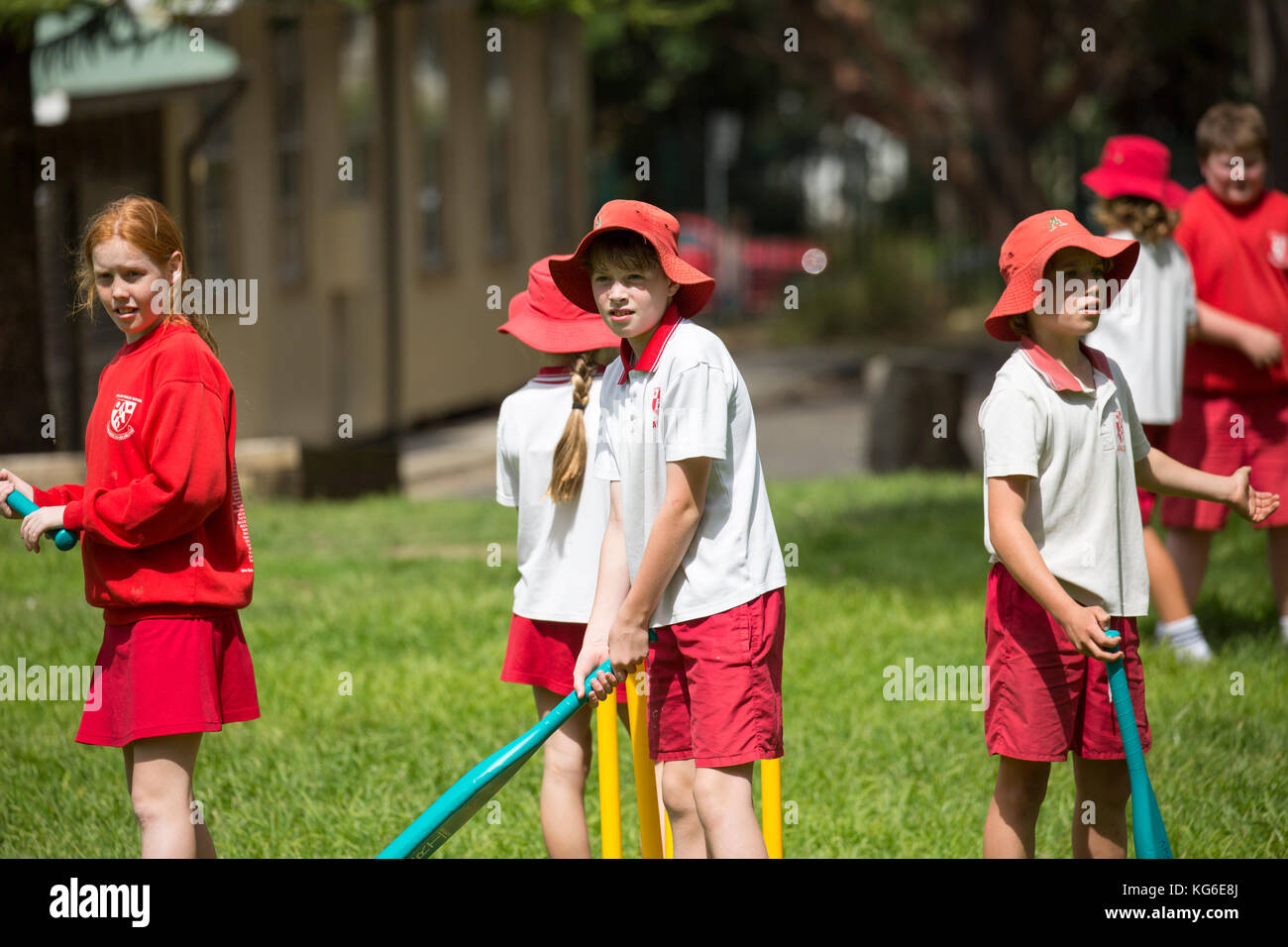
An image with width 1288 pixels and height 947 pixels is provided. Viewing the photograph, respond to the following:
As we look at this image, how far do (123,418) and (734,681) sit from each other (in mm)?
1428

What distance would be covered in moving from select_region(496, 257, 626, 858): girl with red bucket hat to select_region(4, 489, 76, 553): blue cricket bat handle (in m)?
1.04

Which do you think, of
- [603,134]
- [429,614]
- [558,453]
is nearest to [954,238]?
[603,134]

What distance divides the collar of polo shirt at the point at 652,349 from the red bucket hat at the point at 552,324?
0.47 meters

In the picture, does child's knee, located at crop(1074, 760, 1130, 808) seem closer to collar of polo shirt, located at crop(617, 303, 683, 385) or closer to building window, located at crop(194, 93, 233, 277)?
collar of polo shirt, located at crop(617, 303, 683, 385)

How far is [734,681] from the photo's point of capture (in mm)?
3381

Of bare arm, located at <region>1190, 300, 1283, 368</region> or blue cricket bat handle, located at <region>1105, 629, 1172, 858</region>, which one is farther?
bare arm, located at <region>1190, 300, 1283, 368</region>

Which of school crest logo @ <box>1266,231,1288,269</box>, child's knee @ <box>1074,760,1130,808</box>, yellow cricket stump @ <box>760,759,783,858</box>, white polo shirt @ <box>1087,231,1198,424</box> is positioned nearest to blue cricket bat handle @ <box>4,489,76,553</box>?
yellow cricket stump @ <box>760,759,783,858</box>

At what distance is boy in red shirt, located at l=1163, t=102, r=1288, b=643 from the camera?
6.15 m

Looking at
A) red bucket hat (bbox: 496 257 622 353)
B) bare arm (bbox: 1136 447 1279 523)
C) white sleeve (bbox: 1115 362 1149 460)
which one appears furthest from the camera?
red bucket hat (bbox: 496 257 622 353)

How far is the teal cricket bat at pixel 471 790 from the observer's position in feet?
10.8

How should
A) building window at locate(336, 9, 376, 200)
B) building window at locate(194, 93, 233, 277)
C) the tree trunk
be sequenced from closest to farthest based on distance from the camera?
the tree trunk
building window at locate(194, 93, 233, 277)
building window at locate(336, 9, 376, 200)

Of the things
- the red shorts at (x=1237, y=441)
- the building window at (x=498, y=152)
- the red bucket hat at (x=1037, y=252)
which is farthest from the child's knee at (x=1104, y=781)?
the building window at (x=498, y=152)

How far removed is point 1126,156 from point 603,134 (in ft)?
95.6

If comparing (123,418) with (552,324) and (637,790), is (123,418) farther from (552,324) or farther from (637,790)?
(637,790)
